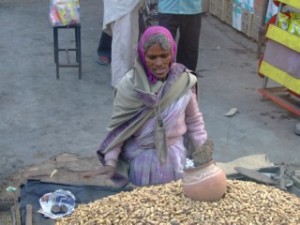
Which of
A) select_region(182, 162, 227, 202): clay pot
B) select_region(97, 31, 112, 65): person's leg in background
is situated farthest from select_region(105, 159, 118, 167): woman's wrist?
select_region(97, 31, 112, 65): person's leg in background

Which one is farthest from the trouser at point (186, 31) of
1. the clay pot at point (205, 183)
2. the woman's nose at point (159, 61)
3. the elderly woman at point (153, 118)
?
the clay pot at point (205, 183)

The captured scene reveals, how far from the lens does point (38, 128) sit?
573cm

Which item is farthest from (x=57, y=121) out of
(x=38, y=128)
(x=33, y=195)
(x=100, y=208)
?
(x=100, y=208)

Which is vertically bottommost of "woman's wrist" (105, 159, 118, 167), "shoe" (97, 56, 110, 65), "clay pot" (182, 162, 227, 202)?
"shoe" (97, 56, 110, 65)

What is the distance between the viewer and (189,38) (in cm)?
646

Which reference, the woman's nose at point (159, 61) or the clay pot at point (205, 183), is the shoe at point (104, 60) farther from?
the clay pot at point (205, 183)

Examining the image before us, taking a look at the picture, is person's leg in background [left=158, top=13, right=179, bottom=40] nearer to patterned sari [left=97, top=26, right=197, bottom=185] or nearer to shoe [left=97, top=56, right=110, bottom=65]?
shoe [left=97, top=56, right=110, bottom=65]

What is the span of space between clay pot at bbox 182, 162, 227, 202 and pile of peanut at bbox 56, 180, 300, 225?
1.2 inches

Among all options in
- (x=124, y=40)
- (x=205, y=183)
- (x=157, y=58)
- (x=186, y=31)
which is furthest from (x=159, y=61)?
(x=186, y=31)

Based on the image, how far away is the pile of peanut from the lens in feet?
7.92

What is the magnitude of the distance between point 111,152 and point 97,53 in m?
4.67

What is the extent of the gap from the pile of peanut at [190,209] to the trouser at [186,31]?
3759mm

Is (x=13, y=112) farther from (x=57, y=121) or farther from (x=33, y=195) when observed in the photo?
(x=33, y=195)

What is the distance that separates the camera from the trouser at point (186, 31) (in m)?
6.29
